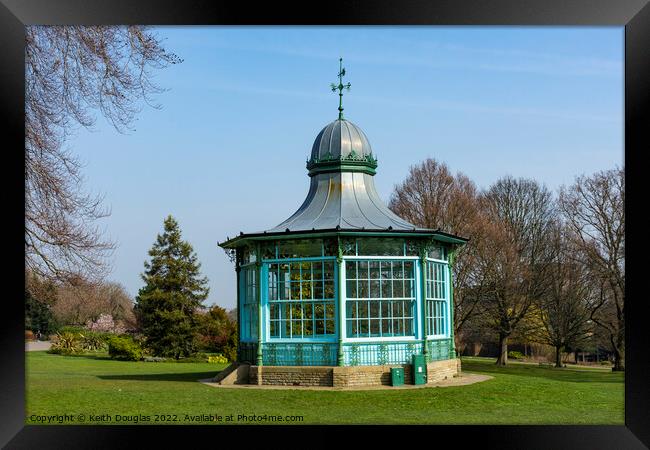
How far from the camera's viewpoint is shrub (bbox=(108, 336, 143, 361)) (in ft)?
108

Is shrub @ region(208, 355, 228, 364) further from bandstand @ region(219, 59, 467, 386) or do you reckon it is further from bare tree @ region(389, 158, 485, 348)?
bandstand @ region(219, 59, 467, 386)

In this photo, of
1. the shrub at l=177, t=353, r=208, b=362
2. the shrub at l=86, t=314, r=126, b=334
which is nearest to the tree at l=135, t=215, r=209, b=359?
the shrub at l=177, t=353, r=208, b=362

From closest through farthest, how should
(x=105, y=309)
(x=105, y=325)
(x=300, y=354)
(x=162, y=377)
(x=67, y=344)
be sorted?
(x=300, y=354), (x=162, y=377), (x=67, y=344), (x=105, y=309), (x=105, y=325)

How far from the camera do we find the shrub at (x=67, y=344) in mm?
36094

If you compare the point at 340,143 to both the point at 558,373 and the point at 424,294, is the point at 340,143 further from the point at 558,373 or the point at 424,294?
the point at 558,373

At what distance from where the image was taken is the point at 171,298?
114 ft

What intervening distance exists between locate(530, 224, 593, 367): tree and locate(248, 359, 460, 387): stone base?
12.3m

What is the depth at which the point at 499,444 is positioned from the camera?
1127cm

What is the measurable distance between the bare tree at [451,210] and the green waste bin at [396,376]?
11.1 m

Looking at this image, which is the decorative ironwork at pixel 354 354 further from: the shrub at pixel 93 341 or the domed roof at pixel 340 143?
the shrub at pixel 93 341

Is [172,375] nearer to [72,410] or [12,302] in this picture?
[72,410]

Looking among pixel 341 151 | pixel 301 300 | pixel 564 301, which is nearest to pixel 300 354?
pixel 301 300

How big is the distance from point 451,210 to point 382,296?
424 inches
